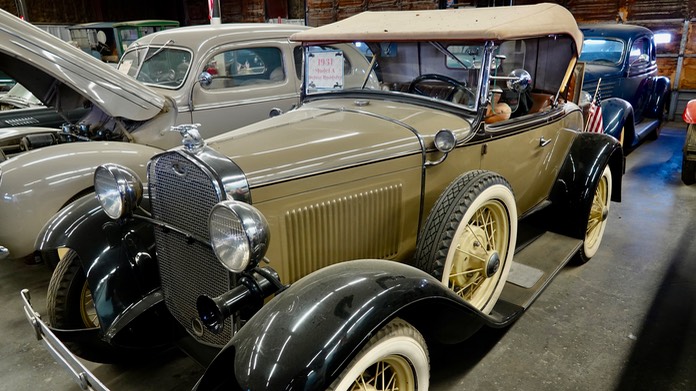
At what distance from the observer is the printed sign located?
3123 millimetres

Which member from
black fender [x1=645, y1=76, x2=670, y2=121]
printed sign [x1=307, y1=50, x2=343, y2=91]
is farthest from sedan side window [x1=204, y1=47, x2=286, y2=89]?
black fender [x1=645, y1=76, x2=670, y2=121]

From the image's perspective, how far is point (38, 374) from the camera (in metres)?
2.64

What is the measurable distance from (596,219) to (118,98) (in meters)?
4.06

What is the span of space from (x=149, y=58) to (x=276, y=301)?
4458 millimetres

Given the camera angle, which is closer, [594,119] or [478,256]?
[478,256]

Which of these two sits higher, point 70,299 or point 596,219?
point 70,299

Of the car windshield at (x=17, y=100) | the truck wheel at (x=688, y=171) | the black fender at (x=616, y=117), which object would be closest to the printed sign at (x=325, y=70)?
the black fender at (x=616, y=117)

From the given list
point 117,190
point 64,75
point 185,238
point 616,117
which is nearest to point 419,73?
point 185,238

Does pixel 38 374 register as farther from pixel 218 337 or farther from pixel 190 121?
pixel 190 121

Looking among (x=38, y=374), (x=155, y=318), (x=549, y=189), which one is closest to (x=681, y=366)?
(x=549, y=189)

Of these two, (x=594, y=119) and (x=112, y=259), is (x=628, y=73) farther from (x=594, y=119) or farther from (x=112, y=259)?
(x=112, y=259)

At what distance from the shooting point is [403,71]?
312 cm

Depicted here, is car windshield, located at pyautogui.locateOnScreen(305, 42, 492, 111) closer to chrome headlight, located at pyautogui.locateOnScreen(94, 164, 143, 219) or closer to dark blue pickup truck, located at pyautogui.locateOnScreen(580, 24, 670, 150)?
chrome headlight, located at pyautogui.locateOnScreen(94, 164, 143, 219)

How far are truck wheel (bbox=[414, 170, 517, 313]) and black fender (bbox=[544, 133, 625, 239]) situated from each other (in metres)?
0.96
